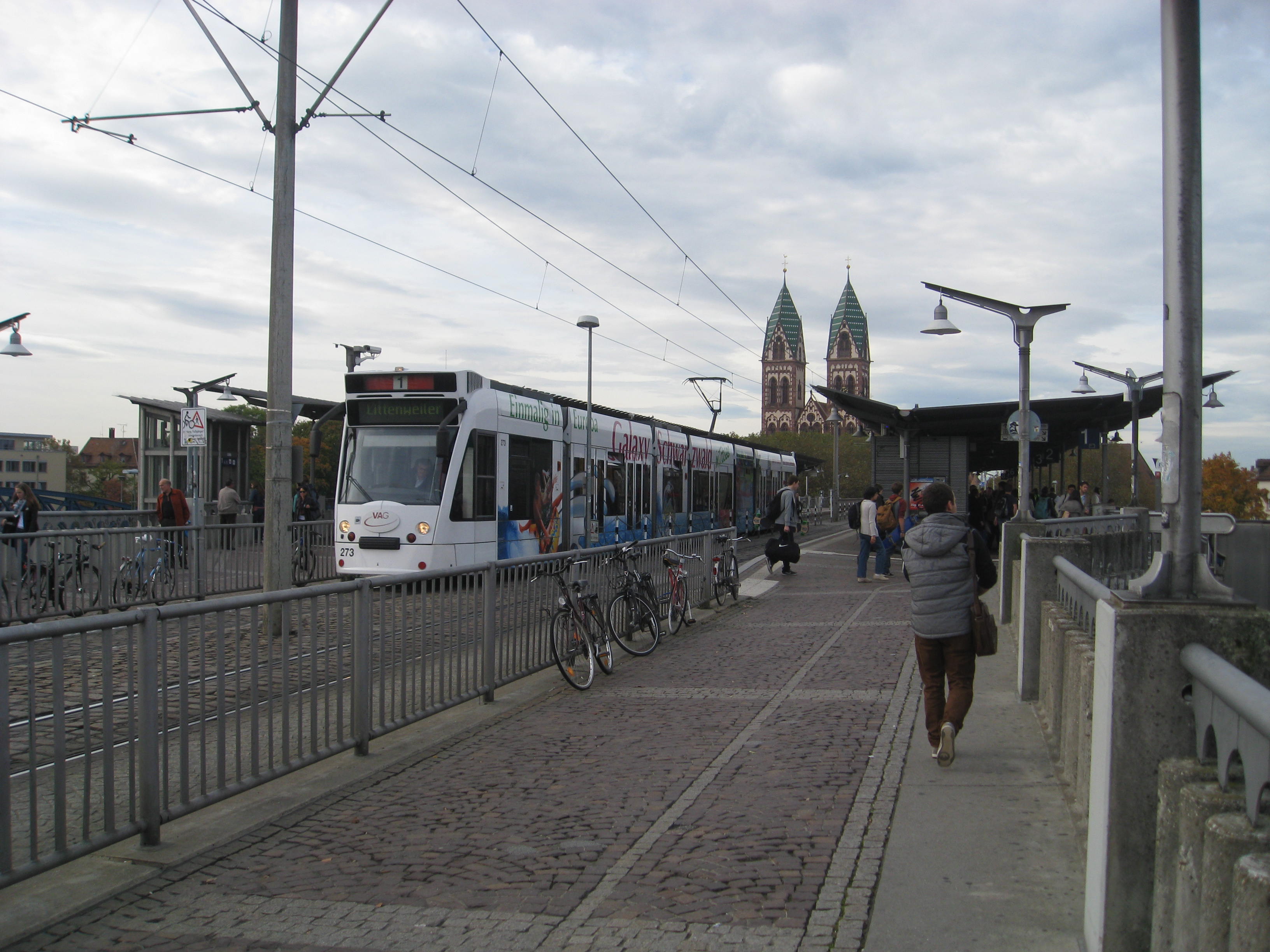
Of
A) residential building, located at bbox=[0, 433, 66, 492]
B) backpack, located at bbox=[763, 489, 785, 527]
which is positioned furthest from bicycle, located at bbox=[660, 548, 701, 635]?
residential building, located at bbox=[0, 433, 66, 492]

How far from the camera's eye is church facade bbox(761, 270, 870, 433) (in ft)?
471

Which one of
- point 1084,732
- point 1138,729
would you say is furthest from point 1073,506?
point 1138,729

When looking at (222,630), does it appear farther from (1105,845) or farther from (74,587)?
(74,587)

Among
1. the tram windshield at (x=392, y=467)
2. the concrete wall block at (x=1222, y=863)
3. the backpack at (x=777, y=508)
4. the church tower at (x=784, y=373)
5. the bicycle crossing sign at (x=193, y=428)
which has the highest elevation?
the church tower at (x=784, y=373)

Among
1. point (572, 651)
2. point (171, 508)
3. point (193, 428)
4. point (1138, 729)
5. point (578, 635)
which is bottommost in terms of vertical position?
point (572, 651)

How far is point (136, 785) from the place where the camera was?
5.00 meters

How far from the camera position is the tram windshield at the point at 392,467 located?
15.3m

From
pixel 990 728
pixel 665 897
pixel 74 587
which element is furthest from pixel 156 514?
pixel 665 897

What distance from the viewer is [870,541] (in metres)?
18.8

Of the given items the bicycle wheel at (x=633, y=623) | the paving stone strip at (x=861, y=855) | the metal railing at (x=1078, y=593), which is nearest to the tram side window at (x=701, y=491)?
the bicycle wheel at (x=633, y=623)

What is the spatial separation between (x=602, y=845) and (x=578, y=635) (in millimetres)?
4247

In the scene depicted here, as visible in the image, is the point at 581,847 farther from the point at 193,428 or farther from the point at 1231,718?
the point at 193,428

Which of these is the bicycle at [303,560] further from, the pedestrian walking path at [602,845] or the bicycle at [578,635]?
the pedestrian walking path at [602,845]

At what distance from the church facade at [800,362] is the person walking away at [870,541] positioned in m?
123
